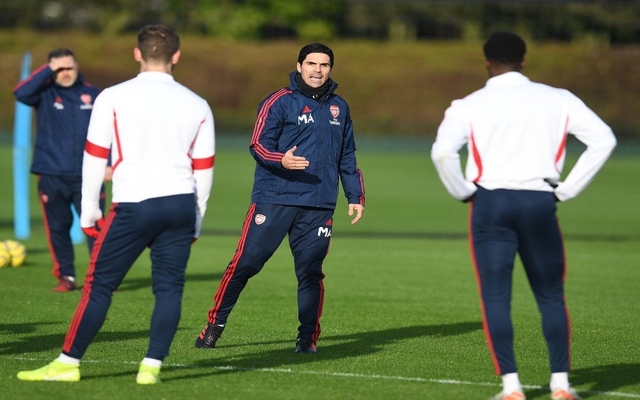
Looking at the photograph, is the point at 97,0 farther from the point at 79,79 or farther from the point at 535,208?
the point at 535,208

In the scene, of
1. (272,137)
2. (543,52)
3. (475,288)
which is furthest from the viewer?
(543,52)

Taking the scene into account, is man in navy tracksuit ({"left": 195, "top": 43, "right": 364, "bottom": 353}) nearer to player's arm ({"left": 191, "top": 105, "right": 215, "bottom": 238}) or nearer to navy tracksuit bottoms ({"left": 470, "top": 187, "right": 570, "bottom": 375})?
player's arm ({"left": 191, "top": 105, "right": 215, "bottom": 238})

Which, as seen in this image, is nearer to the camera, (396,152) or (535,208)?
(535,208)

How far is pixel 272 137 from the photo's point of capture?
24.3 ft

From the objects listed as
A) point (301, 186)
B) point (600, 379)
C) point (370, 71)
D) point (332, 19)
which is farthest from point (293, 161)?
point (332, 19)

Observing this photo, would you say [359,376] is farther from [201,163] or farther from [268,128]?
[268,128]

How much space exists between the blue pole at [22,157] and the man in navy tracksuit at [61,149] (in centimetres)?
510

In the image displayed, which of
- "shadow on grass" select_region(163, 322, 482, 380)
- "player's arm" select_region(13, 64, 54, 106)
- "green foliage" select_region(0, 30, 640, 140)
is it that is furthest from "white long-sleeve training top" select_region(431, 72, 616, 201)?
"green foliage" select_region(0, 30, 640, 140)

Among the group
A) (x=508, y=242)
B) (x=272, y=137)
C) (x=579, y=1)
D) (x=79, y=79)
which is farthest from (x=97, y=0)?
(x=508, y=242)

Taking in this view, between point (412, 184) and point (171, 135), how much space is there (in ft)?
67.3

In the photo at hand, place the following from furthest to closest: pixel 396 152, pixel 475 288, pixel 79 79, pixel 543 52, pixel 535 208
A: pixel 396 152 → pixel 543 52 → pixel 475 288 → pixel 79 79 → pixel 535 208

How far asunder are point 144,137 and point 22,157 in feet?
35.7

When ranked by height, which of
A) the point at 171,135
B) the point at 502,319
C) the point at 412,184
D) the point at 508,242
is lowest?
the point at 412,184

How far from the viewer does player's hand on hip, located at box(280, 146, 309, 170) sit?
22.5ft
